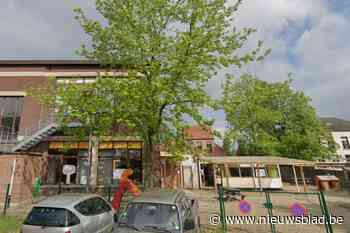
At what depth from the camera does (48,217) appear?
5988 millimetres

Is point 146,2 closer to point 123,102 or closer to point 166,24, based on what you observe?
point 166,24

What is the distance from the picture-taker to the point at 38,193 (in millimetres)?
Result: 15930

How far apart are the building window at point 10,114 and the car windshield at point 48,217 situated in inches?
677

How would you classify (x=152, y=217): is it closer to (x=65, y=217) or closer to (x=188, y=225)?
(x=188, y=225)

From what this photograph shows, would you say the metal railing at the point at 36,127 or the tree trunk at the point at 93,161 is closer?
the tree trunk at the point at 93,161

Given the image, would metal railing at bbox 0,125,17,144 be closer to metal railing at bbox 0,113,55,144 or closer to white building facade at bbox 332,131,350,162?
metal railing at bbox 0,113,55,144

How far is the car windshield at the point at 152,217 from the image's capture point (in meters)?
4.88

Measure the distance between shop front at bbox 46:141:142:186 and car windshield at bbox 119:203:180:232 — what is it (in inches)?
595

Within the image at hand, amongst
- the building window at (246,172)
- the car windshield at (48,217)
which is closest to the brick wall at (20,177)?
the car windshield at (48,217)

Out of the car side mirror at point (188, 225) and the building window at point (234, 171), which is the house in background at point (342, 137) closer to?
the building window at point (234, 171)

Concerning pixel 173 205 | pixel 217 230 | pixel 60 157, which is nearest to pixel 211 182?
pixel 60 157

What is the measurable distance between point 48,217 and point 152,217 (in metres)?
3.22

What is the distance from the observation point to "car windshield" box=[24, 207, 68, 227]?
5848 mm

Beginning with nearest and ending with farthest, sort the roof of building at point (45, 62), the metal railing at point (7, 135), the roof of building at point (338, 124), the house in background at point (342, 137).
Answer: the metal railing at point (7, 135) < the roof of building at point (45, 62) < the house in background at point (342, 137) < the roof of building at point (338, 124)
